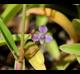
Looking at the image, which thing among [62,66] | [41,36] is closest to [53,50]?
[62,66]

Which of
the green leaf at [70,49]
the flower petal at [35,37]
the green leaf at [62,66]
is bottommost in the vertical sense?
the green leaf at [62,66]

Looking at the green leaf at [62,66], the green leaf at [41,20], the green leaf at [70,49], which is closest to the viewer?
the green leaf at [70,49]

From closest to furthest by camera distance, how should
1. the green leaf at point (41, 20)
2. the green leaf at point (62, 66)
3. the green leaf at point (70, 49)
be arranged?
the green leaf at point (70, 49) → the green leaf at point (62, 66) → the green leaf at point (41, 20)

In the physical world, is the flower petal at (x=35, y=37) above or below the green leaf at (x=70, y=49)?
above

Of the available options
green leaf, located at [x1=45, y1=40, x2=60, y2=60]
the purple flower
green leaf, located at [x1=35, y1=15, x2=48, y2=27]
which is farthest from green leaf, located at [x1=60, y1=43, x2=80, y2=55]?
green leaf, located at [x1=35, y1=15, x2=48, y2=27]

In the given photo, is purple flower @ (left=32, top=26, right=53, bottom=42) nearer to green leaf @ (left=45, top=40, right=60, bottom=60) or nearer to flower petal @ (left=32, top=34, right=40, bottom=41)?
flower petal @ (left=32, top=34, right=40, bottom=41)

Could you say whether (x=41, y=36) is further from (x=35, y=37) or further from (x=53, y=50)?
(x=53, y=50)

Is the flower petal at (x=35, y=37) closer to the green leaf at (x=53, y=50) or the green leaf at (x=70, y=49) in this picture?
the green leaf at (x=70, y=49)

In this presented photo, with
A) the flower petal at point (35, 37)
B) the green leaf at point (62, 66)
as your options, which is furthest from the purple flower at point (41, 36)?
the green leaf at point (62, 66)

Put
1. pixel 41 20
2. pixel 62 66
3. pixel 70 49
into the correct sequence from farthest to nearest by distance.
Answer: pixel 41 20, pixel 62 66, pixel 70 49

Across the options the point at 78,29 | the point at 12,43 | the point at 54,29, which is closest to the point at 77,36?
the point at 78,29
